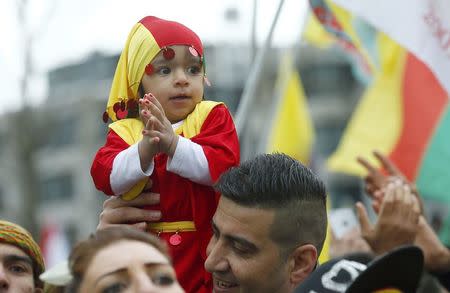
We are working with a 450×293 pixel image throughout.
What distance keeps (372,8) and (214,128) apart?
6.95ft

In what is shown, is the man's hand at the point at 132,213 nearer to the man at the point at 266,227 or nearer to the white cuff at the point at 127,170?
the white cuff at the point at 127,170

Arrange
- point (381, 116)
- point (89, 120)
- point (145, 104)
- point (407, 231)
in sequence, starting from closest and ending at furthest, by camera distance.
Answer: point (145, 104) → point (407, 231) → point (381, 116) → point (89, 120)

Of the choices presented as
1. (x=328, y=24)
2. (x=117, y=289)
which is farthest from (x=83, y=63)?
(x=117, y=289)

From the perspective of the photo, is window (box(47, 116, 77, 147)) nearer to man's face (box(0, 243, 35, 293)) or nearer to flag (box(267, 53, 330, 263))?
flag (box(267, 53, 330, 263))

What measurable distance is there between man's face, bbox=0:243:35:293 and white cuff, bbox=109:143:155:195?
Result: 1.31 feet

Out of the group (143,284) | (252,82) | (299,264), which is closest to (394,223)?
(299,264)

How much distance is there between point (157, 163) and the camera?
4289 mm

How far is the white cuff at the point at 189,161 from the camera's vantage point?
4125 millimetres

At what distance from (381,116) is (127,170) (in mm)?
5079

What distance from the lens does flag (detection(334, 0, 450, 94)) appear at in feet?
18.7

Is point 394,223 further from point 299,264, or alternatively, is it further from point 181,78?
point 181,78

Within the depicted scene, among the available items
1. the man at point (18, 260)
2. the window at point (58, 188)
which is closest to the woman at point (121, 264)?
the man at point (18, 260)

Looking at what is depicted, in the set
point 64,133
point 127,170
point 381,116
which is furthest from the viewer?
point 64,133

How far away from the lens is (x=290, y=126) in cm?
945
